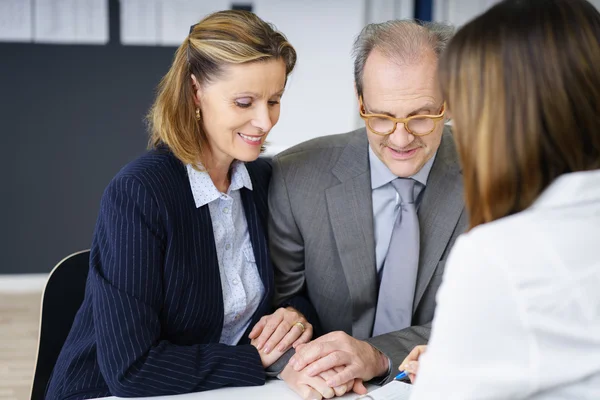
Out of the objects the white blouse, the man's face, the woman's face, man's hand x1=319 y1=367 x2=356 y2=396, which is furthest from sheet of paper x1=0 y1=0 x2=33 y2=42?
the white blouse

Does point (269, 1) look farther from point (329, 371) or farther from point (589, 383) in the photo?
point (589, 383)

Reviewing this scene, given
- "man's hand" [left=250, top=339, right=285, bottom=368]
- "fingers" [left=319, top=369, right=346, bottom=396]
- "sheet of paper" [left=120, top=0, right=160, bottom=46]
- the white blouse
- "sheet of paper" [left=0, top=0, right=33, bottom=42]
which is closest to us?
the white blouse

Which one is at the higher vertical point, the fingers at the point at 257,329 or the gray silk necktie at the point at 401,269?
the gray silk necktie at the point at 401,269

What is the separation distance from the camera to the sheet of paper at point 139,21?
4.66m

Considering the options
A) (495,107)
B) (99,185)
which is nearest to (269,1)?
(99,185)

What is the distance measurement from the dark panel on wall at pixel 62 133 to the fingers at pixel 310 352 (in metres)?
3.38

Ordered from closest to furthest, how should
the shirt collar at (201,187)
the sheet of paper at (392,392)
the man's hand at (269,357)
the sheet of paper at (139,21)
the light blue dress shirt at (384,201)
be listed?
the sheet of paper at (392,392)
the man's hand at (269,357)
the shirt collar at (201,187)
the light blue dress shirt at (384,201)
the sheet of paper at (139,21)

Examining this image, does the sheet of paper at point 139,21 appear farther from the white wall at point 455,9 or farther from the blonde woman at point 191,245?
the blonde woman at point 191,245

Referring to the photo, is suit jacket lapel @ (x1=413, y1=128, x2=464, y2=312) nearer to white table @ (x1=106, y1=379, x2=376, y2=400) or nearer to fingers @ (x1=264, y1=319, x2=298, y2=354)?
fingers @ (x1=264, y1=319, x2=298, y2=354)

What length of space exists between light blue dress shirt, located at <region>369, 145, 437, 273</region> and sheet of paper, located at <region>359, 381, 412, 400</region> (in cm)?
53

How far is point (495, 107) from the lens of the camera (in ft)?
3.25

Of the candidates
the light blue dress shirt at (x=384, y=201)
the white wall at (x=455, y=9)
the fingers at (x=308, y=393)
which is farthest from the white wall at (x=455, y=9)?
the fingers at (x=308, y=393)

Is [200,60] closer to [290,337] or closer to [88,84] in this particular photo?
[290,337]

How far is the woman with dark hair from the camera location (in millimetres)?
896
